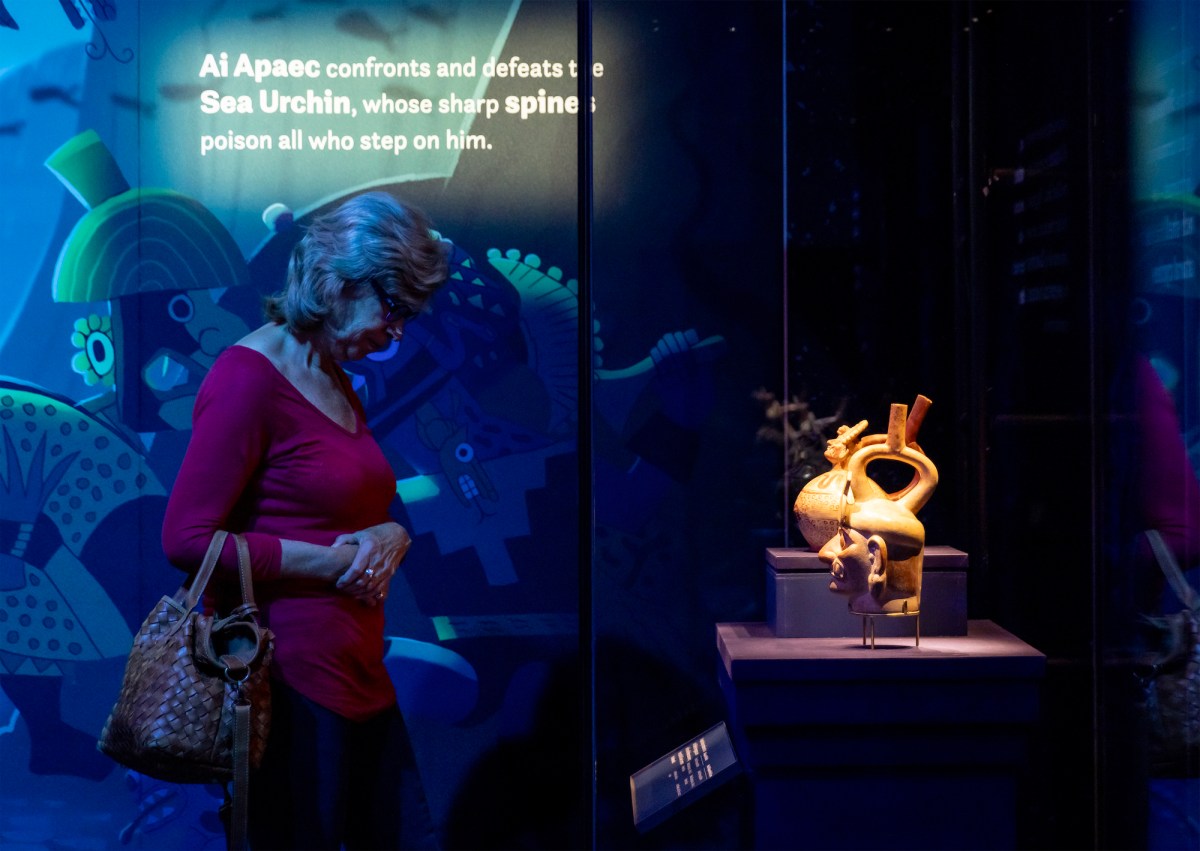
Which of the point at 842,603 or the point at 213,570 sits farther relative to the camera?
the point at 842,603

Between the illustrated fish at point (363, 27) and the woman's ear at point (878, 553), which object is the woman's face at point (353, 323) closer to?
the woman's ear at point (878, 553)

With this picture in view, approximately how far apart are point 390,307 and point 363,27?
57.0 inches

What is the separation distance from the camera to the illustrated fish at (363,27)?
11.1 ft

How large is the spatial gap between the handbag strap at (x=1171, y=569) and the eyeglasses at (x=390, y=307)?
4.71ft

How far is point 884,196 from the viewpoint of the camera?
3.34 metres

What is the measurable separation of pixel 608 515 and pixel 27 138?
1.86 meters

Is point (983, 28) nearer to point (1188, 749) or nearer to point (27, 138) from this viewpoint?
point (1188, 749)

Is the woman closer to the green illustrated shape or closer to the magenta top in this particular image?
the magenta top

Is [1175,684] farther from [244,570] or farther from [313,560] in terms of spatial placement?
[244,570]

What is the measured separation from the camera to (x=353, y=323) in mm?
2209

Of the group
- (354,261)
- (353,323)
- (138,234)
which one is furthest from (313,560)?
(138,234)

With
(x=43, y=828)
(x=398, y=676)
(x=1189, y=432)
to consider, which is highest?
(x=1189, y=432)

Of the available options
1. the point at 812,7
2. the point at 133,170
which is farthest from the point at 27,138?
the point at 812,7

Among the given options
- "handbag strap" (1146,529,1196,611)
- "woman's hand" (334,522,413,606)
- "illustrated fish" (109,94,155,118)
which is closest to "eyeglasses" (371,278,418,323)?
"woman's hand" (334,522,413,606)
